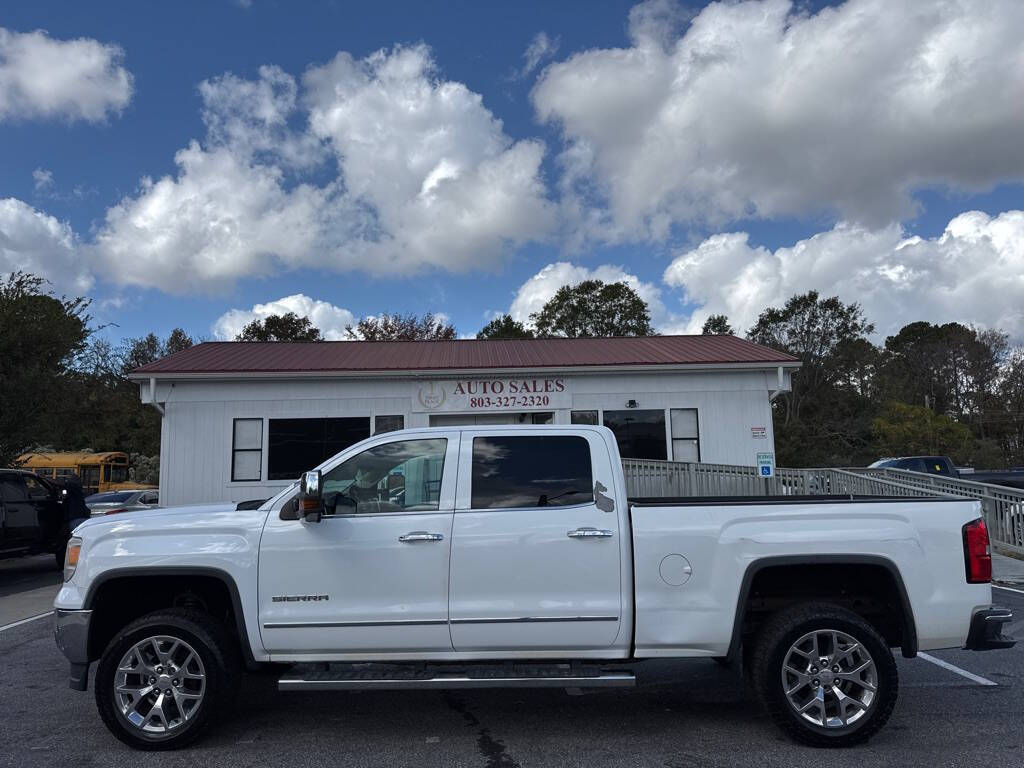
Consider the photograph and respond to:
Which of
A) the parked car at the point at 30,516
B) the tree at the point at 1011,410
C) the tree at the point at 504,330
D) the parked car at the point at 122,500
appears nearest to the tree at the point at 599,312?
the tree at the point at 504,330

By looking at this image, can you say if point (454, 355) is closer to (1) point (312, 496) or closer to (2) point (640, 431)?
(2) point (640, 431)

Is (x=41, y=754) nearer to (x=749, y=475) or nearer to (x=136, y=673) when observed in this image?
(x=136, y=673)

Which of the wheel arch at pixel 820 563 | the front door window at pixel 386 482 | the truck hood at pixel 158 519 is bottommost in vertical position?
the wheel arch at pixel 820 563

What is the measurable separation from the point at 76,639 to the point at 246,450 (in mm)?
11048

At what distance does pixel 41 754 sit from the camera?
433 centimetres

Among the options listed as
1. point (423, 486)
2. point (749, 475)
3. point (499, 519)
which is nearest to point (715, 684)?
point (499, 519)

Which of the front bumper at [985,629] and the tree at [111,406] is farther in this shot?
the tree at [111,406]

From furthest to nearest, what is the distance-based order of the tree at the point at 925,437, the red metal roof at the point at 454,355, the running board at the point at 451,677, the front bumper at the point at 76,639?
the tree at the point at 925,437
the red metal roof at the point at 454,355
the front bumper at the point at 76,639
the running board at the point at 451,677

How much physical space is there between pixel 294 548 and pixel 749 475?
11171mm

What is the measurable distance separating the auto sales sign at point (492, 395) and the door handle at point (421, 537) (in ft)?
36.8

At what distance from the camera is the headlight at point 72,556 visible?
4598mm

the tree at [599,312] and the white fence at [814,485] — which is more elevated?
the tree at [599,312]

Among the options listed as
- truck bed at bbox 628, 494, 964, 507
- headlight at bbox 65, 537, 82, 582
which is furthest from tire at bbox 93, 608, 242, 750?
truck bed at bbox 628, 494, 964, 507

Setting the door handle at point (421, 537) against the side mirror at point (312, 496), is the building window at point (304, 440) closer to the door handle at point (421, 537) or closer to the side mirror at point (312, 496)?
the side mirror at point (312, 496)
